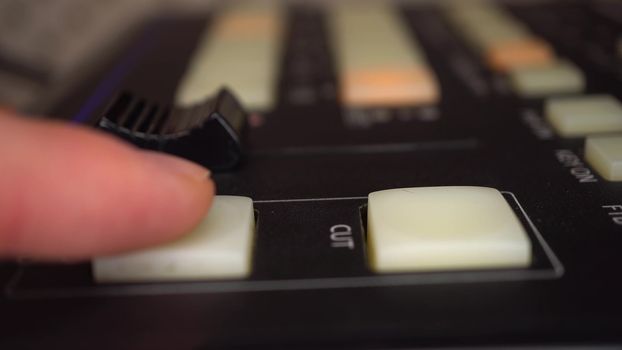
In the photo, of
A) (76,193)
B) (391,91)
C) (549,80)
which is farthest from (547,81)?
(76,193)

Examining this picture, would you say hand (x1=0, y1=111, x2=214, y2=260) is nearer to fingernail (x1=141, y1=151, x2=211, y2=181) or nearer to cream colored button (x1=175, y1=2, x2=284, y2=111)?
fingernail (x1=141, y1=151, x2=211, y2=181)

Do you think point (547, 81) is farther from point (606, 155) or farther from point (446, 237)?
point (446, 237)

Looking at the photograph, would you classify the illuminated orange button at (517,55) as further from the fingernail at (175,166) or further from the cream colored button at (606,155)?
the fingernail at (175,166)

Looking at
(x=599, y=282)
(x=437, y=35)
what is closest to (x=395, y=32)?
(x=437, y=35)

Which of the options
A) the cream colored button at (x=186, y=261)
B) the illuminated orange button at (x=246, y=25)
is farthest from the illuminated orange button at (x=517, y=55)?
the cream colored button at (x=186, y=261)

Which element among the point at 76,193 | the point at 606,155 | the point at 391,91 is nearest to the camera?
the point at 76,193
